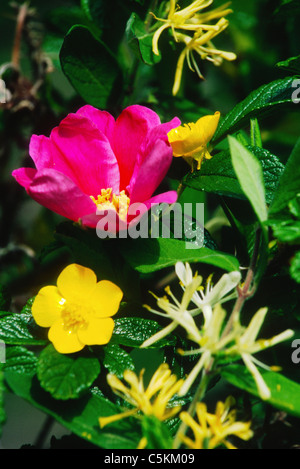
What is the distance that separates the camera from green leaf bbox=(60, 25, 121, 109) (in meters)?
0.66

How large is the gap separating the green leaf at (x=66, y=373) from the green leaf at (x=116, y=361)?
14 millimetres

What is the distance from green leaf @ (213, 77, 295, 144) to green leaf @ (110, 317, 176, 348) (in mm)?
217

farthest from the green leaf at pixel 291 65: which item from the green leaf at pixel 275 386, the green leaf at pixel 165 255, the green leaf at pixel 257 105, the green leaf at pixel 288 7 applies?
the green leaf at pixel 275 386

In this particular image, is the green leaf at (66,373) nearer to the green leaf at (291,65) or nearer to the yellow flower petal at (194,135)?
the yellow flower petal at (194,135)

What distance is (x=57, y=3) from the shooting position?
1.32 metres

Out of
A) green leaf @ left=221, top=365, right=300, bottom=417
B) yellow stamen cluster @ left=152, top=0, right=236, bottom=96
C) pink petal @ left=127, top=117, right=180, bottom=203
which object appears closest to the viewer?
green leaf @ left=221, top=365, right=300, bottom=417

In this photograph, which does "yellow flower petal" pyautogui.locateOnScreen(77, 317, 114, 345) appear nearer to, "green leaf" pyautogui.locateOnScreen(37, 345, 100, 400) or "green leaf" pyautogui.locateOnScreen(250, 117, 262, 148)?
"green leaf" pyautogui.locateOnScreen(37, 345, 100, 400)

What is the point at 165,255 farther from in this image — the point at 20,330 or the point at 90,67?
the point at 90,67

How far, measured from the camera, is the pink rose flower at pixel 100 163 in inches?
19.8

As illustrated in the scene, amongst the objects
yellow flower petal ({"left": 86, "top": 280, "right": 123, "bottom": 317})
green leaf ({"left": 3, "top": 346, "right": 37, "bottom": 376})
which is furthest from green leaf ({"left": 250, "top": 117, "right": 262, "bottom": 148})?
green leaf ({"left": 3, "top": 346, "right": 37, "bottom": 376})

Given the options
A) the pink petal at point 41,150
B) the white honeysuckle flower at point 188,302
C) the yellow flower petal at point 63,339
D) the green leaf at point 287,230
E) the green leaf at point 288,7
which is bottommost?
the yellow flower petal at point 63,339

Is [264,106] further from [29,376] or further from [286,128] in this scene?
[286,128]

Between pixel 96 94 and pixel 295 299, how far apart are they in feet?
1.25

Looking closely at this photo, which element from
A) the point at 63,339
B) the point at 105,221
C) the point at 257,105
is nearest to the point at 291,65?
the point at 257,105
